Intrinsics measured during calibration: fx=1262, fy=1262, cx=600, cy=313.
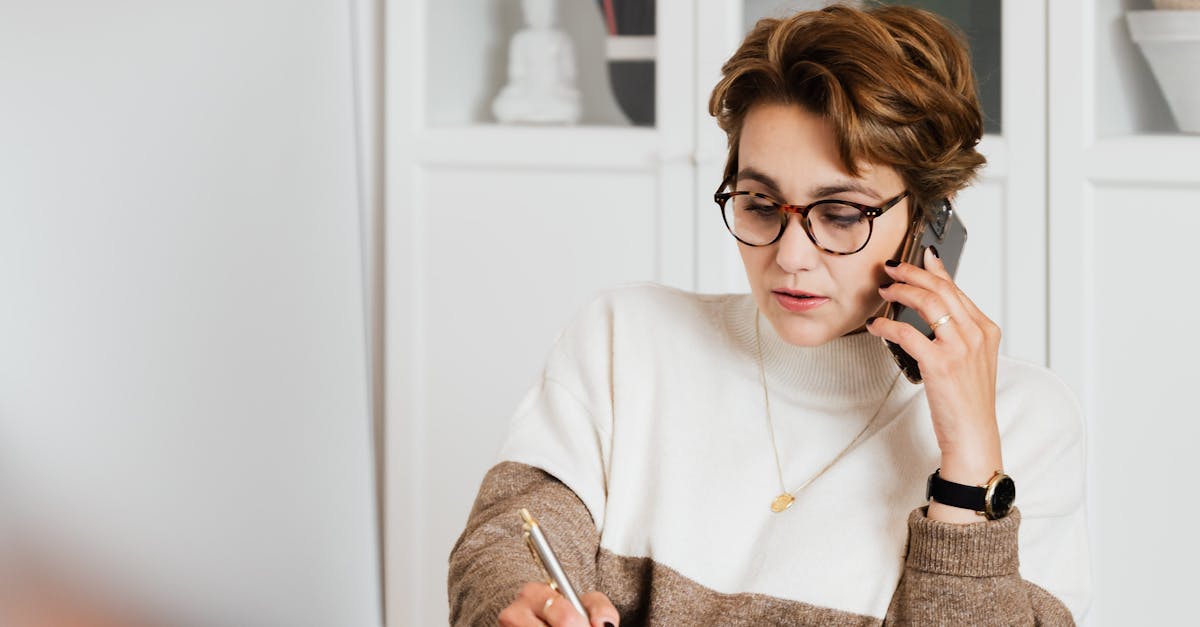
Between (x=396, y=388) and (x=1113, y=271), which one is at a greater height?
(x=1113, y=271)

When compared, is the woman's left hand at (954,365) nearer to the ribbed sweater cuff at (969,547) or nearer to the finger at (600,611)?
the ribbed sweater cuff at (969,547)

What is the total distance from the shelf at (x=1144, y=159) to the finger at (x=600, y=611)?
1.31m

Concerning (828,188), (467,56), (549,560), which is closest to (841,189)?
(828,188)

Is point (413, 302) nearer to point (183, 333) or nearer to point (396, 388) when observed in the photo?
point (396, 388)

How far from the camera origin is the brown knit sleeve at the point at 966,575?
3.52 ft

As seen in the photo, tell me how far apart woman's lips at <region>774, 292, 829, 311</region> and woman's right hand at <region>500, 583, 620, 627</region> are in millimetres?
353

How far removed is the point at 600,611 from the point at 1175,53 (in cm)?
150

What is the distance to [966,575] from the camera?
3.54 ft

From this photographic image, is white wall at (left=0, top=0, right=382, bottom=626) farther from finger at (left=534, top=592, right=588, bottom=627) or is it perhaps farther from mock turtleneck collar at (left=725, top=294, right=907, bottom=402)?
mock turtleneck collar at (left=725, top=294, right=907, bottom=402)

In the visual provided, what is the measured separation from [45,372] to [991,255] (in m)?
1.39

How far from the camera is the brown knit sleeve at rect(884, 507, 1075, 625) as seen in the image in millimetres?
1074

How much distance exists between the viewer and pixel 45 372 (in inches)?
55.9

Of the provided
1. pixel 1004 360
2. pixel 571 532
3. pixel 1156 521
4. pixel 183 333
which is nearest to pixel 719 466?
pixel 571 532

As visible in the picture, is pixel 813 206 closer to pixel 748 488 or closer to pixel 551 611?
pixel 748 488
